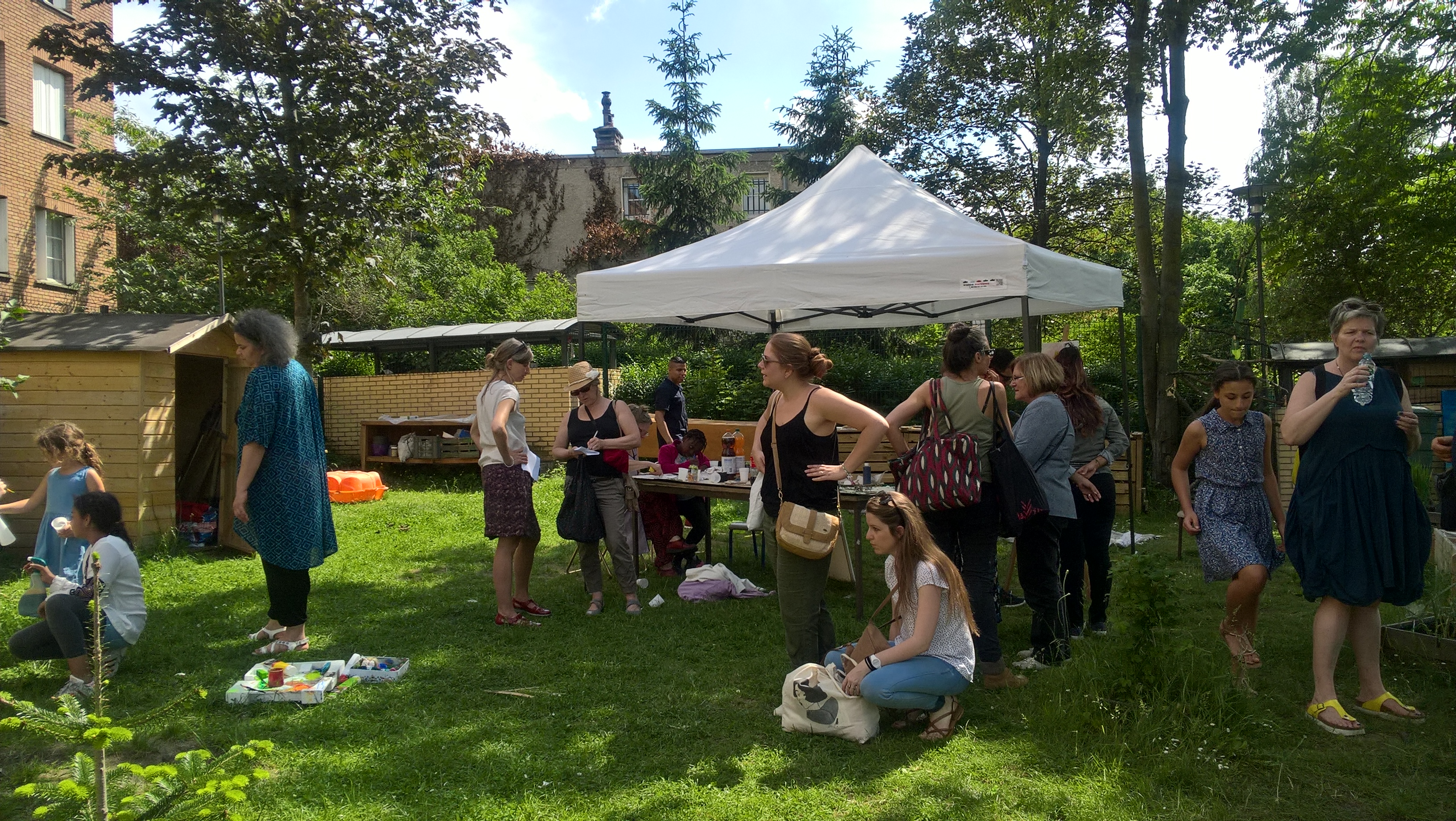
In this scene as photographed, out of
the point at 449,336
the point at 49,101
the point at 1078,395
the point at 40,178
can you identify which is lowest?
the point at 1078,395

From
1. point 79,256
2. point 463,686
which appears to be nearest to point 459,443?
point 463,686

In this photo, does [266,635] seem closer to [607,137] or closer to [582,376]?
[582,376]

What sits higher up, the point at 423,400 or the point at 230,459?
the point at 423,400

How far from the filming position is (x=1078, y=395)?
5441 mm

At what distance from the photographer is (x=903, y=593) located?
12.7ft

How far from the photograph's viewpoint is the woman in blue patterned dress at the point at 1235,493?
4363 mm

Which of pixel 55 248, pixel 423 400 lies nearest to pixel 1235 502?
pixel 423 400

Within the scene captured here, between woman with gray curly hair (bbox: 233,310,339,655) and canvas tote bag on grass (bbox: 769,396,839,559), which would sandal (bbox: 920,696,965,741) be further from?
woman with gray curly hair (bbox: 233,310,339,655)

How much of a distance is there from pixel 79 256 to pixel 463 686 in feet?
68.3

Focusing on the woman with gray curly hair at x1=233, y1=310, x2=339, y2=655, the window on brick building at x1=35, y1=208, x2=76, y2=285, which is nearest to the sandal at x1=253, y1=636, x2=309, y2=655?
the woman with gray curly hair at x1=233, y1=310, x2=339, y2=655

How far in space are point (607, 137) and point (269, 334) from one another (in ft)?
89.4

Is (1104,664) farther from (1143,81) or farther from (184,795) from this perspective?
(1143,81)

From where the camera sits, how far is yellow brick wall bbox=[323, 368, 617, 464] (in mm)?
14062

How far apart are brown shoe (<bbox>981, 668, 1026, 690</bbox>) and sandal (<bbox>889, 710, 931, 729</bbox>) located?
22.3 inches
